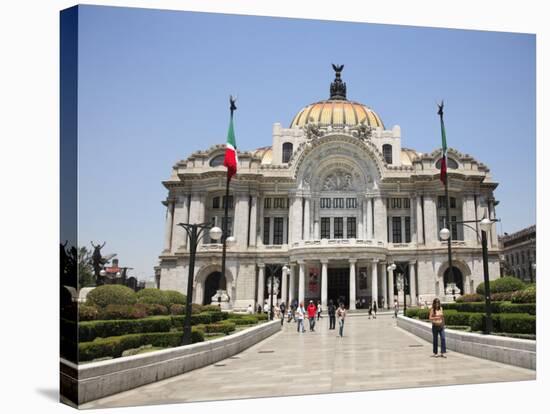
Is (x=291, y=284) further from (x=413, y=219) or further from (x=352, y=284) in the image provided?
(x=413, y=219)

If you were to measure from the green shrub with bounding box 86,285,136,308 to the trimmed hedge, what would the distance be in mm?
2008

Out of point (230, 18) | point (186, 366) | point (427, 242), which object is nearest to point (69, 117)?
point (230, 18)

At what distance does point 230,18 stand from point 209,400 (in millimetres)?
10634

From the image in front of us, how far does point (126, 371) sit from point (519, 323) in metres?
12.7

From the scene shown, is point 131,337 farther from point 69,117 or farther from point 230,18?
point 230,18

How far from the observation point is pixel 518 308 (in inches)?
748

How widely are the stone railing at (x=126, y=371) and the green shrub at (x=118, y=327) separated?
86 cm

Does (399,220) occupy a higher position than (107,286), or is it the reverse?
(399,220)

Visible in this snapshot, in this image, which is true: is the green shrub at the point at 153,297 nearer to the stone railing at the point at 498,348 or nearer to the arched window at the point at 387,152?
the stone railing at the point at 498,348

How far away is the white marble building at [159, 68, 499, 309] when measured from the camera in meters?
51.0

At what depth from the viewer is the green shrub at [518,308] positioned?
726 inches

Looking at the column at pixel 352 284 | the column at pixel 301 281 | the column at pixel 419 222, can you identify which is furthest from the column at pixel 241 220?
the column at pixel 419 222

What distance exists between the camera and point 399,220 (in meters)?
55.6

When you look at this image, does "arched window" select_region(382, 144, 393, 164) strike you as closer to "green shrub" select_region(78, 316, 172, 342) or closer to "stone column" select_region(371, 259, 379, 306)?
"stone column" select_region(371, 259, 379, 306)
